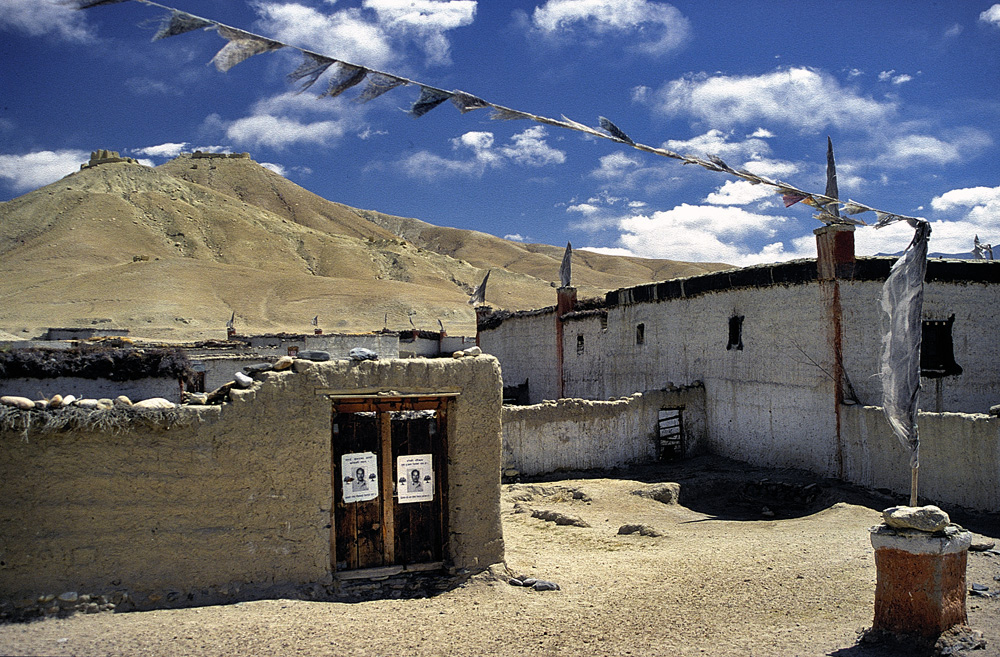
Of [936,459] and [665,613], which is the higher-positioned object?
[936,459]

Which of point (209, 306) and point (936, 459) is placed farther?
point (209, 306)

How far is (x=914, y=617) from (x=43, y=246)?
289ft

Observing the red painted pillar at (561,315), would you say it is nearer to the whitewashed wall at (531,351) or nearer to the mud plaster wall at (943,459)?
the whitewashed wall at (531,351)

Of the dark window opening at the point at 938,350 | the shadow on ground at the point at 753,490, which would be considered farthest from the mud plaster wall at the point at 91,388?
the dark window opening at the point at 938,350

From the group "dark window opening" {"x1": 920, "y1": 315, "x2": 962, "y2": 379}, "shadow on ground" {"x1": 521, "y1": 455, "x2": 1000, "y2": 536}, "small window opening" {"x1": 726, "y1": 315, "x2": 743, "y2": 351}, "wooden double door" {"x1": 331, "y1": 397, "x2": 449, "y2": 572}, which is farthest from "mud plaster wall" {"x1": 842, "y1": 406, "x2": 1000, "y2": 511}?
"wooden double door" {"x1": 331, "y1": 397, "x2": 449, "y2": 572}

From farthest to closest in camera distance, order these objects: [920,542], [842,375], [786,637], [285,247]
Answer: [285,247], [842,375], [786,637], [920,542]

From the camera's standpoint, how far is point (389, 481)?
6855 millimetres

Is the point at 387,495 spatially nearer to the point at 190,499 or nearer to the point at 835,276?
the point at 190,499

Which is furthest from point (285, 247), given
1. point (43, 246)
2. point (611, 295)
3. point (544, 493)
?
point (544, 493)

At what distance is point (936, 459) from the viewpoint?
33.3 feet

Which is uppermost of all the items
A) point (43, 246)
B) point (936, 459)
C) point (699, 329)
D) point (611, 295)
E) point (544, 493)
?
point (43, 246)

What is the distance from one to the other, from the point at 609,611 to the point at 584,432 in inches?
300

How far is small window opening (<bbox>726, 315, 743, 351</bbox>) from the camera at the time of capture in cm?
1482

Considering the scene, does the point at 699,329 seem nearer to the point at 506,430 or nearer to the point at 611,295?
the point at 611,295
